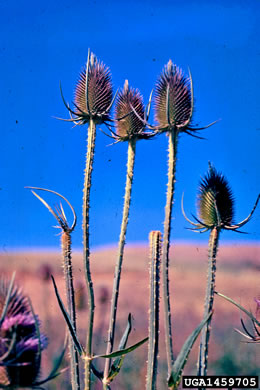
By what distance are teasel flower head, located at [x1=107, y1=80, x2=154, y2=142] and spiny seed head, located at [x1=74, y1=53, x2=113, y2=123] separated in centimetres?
19

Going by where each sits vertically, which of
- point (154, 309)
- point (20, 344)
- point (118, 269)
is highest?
point (118, 269)

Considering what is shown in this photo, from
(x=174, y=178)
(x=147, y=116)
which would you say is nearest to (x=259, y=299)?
(x=174, y=178)

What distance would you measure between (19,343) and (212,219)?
Answer: 4.94ft

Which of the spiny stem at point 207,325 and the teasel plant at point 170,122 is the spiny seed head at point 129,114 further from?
the spiny stem at point 207,325

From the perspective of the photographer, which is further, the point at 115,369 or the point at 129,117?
the point at 129,117

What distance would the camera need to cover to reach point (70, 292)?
338 cm

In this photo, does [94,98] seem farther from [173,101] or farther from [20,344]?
[20,344]

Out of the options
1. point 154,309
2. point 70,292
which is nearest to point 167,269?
point 154,309

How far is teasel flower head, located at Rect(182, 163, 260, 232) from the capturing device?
3.52 metres

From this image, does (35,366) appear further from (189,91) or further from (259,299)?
(189,91)

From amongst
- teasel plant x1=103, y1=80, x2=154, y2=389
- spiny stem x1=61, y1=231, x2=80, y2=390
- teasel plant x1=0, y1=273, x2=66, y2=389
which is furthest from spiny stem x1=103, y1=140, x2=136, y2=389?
teasel plant x1=0, y1=273, x2=66, y2=389

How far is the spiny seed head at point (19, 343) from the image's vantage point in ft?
8.64

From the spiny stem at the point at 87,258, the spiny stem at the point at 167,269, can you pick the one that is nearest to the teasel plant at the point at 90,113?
the spiny stem at the point at 87,258

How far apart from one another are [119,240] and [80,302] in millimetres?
1108
